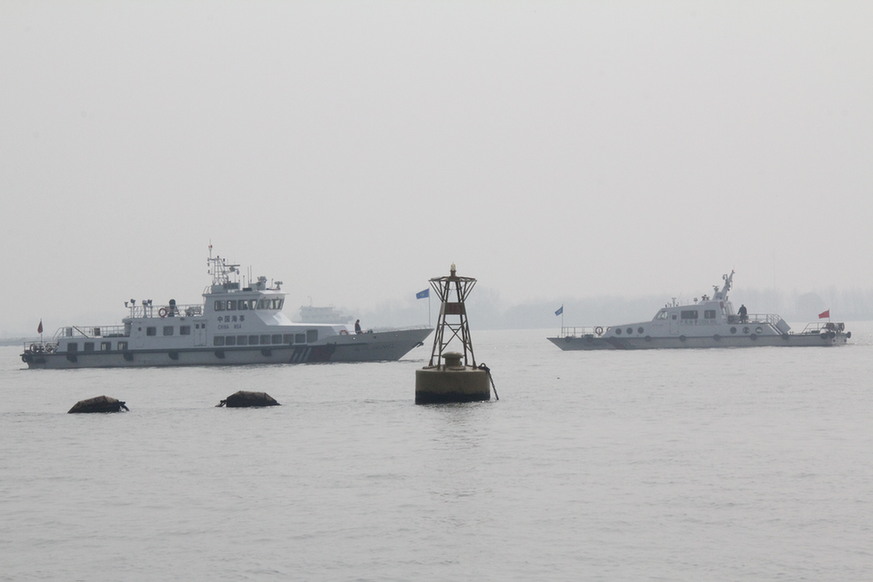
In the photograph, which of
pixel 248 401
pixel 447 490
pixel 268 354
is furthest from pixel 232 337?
pixel 447 490

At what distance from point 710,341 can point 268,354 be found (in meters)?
45.8

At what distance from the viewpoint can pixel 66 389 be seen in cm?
7762

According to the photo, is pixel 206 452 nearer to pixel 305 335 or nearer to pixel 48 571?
pixel 48 571

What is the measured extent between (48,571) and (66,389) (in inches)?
2319

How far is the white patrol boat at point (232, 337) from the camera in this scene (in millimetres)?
91250

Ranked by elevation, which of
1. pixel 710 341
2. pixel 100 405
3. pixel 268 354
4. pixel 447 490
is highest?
pixel 710 341

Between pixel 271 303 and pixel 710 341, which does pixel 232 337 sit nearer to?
pixel 271 303

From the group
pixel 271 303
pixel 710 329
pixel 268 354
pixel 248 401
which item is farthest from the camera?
pixel 710 329

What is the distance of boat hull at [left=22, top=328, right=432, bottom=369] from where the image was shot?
9119 cm

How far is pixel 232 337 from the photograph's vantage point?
91.8 meters

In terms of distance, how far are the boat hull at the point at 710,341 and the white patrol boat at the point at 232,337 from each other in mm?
29176

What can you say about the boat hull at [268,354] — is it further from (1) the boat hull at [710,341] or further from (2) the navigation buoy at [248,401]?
(2) the navigation buoy at [248,401]

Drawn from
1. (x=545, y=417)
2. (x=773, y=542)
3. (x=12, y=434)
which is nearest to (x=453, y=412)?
(x=545, y=417)

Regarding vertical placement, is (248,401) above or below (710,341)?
below
